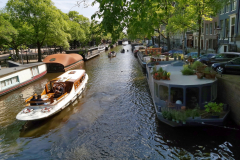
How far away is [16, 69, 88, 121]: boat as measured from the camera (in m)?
14.3

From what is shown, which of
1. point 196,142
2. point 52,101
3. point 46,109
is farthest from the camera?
point 52,101

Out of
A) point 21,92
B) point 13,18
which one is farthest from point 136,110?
point 13,18

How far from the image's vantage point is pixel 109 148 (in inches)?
446

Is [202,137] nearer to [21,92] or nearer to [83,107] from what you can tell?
[83,107]

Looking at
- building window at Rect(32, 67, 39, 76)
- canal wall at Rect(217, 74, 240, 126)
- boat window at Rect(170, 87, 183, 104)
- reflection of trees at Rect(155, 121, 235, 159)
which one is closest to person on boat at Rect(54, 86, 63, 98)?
reflection of trees at Rect(155, 121, 235, 159)

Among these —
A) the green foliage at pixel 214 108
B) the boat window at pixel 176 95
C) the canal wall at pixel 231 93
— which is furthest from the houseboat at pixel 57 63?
the green foliage at pixel 214 108

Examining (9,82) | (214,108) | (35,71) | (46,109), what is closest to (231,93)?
(214,108)

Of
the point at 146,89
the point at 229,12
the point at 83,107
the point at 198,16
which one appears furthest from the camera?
the point at 229,12

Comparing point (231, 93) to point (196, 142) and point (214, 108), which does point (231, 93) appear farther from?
point (196, 142)

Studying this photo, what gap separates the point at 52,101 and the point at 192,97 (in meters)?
10.4

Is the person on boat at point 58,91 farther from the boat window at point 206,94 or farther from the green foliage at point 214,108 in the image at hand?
the green foliage at point 214,108

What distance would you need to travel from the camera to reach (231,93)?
42.2 ft

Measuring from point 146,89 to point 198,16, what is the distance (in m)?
11.4

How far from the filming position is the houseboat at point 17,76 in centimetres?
2309
